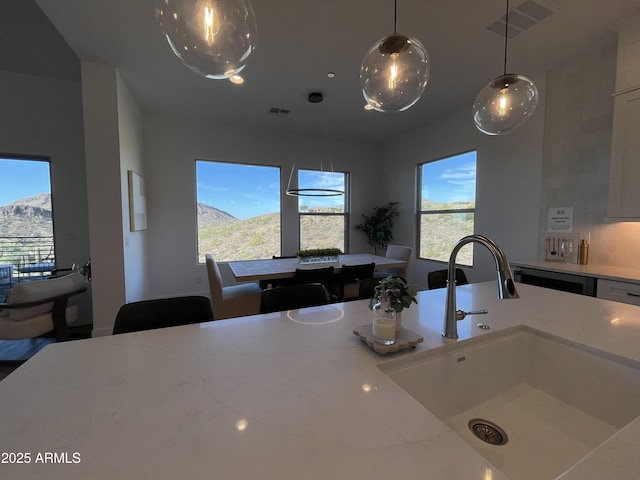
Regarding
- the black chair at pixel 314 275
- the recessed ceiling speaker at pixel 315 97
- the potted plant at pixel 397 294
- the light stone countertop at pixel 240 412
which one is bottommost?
the black chair at pixel 314 275

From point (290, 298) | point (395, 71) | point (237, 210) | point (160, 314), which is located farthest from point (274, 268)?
point (395, 71)

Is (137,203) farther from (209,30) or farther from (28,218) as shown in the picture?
(209,30)

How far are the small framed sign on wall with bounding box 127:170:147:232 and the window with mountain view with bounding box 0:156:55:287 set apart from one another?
1.16m

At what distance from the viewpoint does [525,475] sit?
0.74m

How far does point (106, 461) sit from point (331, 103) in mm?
4221

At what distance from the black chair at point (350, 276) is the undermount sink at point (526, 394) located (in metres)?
2.09

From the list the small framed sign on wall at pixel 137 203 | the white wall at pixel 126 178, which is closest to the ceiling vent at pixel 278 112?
the white wall at pixel 126 178

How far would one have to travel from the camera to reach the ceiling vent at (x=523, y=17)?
220 cm

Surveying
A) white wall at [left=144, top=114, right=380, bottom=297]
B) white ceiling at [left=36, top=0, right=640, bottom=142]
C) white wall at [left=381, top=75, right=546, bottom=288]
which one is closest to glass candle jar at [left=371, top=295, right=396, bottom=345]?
white ceiling at [left=36, top=0, right=640, bottom=142]

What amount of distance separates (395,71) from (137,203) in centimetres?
358

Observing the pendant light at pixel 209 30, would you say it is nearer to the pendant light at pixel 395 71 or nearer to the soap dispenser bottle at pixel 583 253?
the pendant light at pixel 395 71

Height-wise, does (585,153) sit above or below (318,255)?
above

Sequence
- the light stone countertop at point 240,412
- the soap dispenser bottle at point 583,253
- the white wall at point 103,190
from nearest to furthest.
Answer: the light stone countertop at point 240,412 < the soap dispenser bottle at point 583,253 < the white wall at point 103,190

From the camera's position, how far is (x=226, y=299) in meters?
2.95
